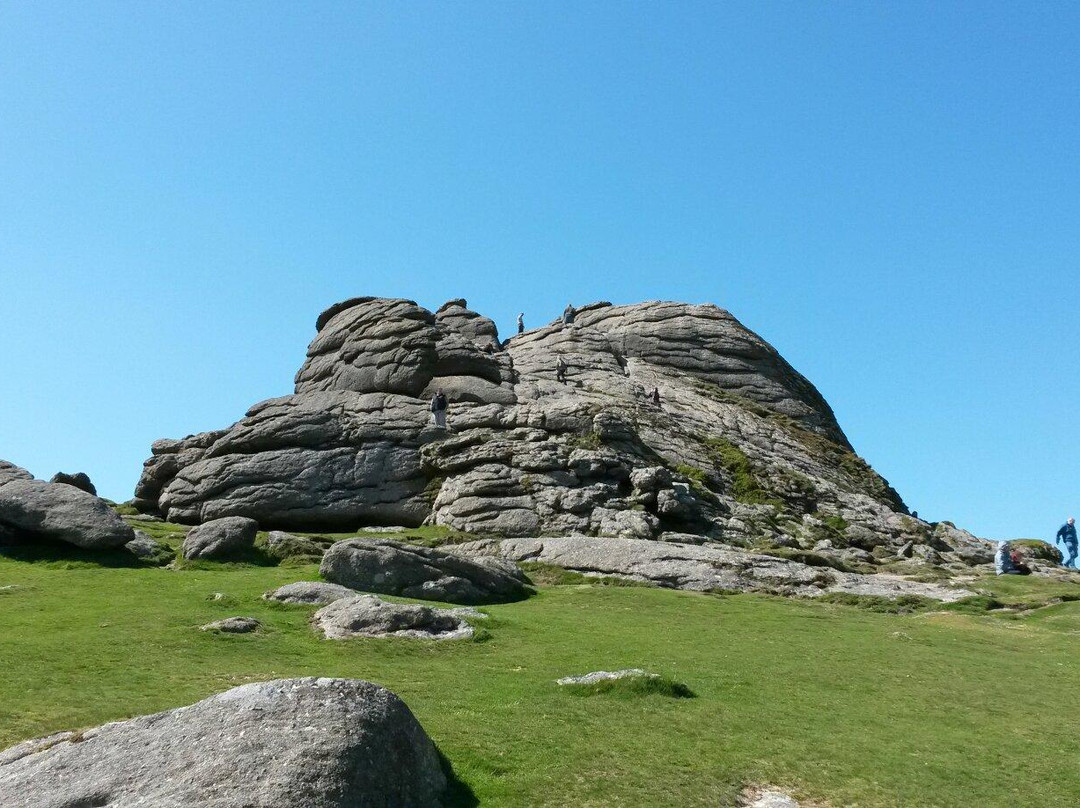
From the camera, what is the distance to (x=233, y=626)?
31094mm

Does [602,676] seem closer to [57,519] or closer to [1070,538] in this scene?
[57,519]

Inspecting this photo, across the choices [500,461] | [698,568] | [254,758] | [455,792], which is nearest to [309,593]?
[455,792]

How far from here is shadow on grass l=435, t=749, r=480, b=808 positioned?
53.8 ft

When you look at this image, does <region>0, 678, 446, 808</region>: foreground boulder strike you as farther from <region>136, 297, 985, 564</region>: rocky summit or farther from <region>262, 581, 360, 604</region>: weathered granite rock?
<region>136, 297, 985, 564</region>: rocky summit

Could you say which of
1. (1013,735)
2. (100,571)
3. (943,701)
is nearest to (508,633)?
(943,701)

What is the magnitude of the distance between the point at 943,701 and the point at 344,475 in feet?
155

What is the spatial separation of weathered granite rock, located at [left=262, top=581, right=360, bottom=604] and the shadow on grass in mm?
18737

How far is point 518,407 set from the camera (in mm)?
71500

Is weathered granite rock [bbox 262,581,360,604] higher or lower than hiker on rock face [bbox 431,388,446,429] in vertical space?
lower

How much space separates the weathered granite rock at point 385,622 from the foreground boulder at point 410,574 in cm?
726

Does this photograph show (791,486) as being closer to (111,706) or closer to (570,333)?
(570,333)

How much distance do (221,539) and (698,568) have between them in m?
24.8

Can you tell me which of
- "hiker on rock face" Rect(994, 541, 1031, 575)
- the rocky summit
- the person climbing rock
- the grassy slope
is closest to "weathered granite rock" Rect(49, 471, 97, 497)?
the rocky summit

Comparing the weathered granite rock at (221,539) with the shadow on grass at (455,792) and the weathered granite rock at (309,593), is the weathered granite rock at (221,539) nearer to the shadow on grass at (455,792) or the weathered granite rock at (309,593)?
the weathered granite rock at (309,593)
